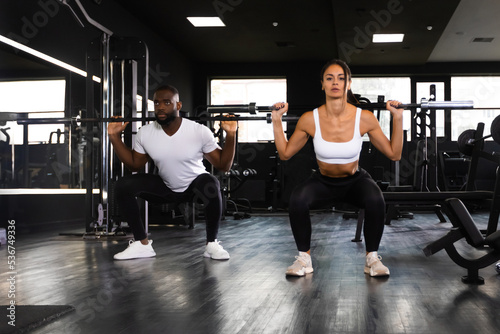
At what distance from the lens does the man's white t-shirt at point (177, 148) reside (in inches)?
119

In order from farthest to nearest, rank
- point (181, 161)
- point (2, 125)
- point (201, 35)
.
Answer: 1. point (201, 35)
2. point (2, 125)
3. point (181, 161)

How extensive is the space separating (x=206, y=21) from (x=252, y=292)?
20.1 ft

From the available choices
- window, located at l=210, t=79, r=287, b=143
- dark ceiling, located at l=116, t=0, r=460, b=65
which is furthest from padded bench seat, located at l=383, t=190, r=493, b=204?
window, located at l=210, t=79, r=287, b=143

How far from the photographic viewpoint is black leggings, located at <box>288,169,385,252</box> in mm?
2490

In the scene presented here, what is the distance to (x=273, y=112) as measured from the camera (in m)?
2.51

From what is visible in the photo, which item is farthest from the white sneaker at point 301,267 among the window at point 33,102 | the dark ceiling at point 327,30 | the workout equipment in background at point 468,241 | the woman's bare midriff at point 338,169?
the dark ceiling at point 327,30

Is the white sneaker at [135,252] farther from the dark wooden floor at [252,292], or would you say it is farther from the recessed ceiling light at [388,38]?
the recessed ceiling light at [388,38]

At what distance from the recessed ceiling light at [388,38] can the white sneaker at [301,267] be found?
607cm

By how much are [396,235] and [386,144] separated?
2230 millimetres

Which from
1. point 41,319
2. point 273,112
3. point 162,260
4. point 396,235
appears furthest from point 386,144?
point 396,235

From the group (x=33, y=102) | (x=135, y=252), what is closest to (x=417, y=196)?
(x=135, y=252)

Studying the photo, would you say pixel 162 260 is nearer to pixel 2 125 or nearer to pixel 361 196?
pixel 361 196

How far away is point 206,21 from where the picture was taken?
7719 mm

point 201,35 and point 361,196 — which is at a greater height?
point 201,35
